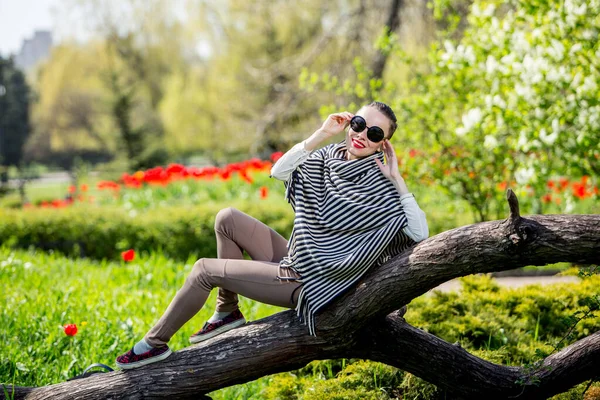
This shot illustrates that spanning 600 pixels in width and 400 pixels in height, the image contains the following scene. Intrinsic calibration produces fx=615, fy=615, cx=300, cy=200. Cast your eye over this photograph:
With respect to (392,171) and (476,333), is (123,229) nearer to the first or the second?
(476,333)

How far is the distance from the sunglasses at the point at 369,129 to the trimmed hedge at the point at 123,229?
4.58 meters

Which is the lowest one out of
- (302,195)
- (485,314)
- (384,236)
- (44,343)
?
(485,314)

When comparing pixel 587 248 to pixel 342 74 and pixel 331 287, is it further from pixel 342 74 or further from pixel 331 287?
pixel 342 74

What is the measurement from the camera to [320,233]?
110 inches

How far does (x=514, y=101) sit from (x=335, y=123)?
2.62 m

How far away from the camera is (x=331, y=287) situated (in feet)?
8.92

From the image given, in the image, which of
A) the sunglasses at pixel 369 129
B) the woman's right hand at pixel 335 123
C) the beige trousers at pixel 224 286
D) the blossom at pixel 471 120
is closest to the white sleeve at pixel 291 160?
the woman's right hand at pixel 335 123

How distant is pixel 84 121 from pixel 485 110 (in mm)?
29182

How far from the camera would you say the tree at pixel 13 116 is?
31.3 m

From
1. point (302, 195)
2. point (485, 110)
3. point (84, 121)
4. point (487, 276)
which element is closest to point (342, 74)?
point (485, 110)

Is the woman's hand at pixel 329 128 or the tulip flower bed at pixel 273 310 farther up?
the woman's hand at pixel 329 128

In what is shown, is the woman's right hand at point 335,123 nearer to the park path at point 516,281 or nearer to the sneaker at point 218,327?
the sneaker at point 218,327

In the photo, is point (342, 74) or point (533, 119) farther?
point (342, 74)

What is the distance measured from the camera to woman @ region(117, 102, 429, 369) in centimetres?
271
